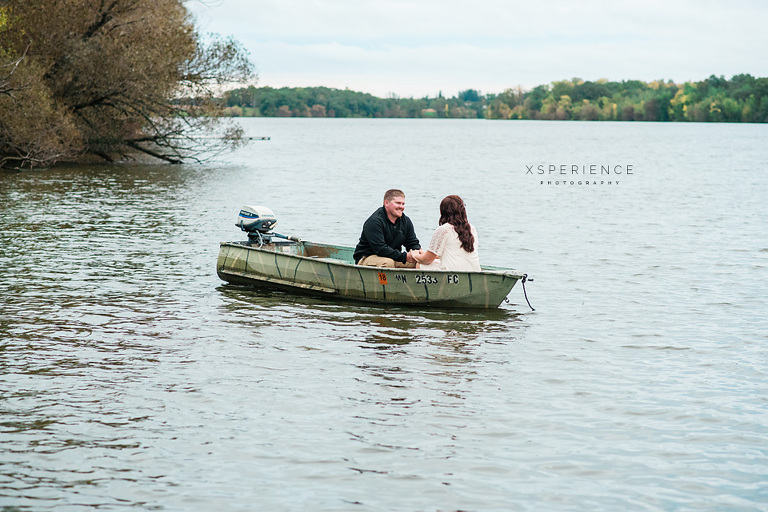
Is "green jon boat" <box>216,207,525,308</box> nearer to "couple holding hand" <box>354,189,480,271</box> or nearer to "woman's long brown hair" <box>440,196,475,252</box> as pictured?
"couple holding hand" <box>354,189,480,271</box>

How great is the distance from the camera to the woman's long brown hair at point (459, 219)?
41.2ft

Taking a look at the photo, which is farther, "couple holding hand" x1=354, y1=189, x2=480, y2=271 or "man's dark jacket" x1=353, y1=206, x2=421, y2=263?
"man's dark jacket" x1=353, y1=206, x2=421, y2=263

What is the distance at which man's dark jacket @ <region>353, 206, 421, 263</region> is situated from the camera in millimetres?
13070

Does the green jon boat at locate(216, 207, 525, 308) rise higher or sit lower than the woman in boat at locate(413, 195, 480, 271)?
lower

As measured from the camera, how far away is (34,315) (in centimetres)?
1227

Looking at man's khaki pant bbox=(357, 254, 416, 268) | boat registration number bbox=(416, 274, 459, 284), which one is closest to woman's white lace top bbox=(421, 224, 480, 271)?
boat registration number bbox=(416, 274, 459, 284)

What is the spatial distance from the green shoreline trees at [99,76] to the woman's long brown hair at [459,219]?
968 inches

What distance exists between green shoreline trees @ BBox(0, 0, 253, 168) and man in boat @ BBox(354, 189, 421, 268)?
23.5m

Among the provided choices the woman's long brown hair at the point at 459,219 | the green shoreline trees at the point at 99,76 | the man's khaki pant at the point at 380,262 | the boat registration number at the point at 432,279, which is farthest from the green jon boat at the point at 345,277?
the green shoreline trees at the point at 99,76

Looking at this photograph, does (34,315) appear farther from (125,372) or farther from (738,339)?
(738,339)

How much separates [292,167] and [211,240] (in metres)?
32.3

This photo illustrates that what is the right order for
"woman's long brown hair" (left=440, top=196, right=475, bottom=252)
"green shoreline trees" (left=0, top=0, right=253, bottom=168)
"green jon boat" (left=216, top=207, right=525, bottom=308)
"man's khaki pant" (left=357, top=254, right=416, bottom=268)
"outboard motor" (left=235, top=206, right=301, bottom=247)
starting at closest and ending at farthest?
"woman's long brown hair" (left=440, top=196, right=475, bottom=252) → "green jon boat" (left=216, top=207, right=525, bottom=308) → "man's khaki pant" (left=357, top=254, right=416, bottom=268) → "outboard motor" (left=235, top=206, right=301, bottom=247) → "green shoreline trees" (left=0, top=0, right=253, bottom=168)

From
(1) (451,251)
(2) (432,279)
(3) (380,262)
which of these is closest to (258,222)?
(3) (380,262)

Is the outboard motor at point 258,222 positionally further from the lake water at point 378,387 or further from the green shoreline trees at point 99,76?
the green shoreline trees at point 99,76
